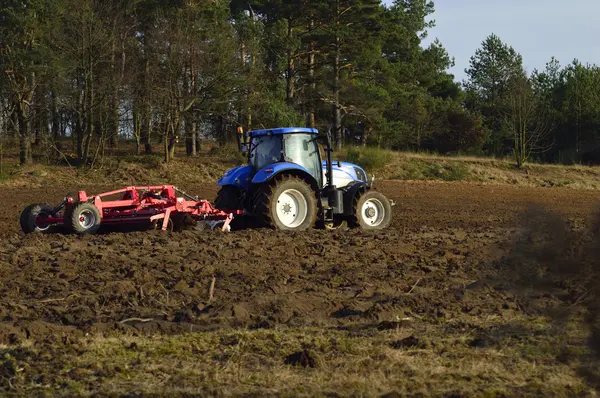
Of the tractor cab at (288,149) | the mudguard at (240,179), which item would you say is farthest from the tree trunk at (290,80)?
the tractor cab at (288,149)

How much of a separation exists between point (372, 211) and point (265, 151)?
2.26 meters

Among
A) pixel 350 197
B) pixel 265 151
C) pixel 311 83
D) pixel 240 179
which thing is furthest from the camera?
pixel 311 83

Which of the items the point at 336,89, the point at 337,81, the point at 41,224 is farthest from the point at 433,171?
the point at 41,224

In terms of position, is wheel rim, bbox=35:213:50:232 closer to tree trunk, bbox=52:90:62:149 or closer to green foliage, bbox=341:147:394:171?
tree trunk, bbox=52:90:62:149

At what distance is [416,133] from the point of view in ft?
157

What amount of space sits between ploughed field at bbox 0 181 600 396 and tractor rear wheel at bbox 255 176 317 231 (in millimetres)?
1001

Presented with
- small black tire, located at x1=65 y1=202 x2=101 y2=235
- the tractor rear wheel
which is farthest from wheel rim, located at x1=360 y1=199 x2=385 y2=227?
small black tire, located at x1=65 y1=202 x2=101 y2=235

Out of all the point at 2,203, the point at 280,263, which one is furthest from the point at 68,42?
the point at 280,263

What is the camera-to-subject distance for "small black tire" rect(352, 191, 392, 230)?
47.5ft

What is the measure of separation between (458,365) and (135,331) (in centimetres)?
266

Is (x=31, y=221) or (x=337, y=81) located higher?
(x=337, y=81)

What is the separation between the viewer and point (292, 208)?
13852mm

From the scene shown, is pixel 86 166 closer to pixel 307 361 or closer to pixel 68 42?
pixel 68 42

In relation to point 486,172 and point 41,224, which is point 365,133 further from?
point 41,224
